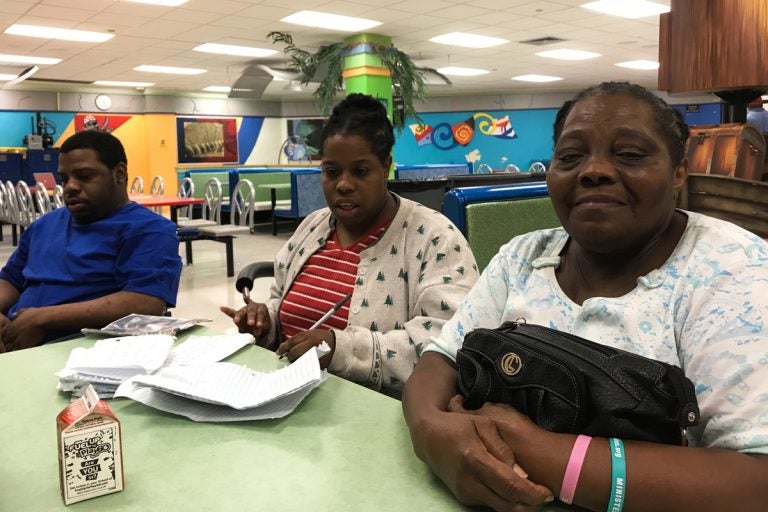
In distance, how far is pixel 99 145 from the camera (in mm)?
2105

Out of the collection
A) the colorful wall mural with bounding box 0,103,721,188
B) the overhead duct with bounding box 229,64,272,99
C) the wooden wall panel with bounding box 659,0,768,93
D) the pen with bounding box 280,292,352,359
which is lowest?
the pen with bounding box 280,292,352,359

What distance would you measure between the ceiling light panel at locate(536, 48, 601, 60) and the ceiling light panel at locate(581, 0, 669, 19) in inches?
91.1

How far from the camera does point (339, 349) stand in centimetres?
143

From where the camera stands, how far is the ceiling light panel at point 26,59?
31.7 ft

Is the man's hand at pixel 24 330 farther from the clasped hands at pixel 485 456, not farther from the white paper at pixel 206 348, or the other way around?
the clasped hands at pixel 485 456

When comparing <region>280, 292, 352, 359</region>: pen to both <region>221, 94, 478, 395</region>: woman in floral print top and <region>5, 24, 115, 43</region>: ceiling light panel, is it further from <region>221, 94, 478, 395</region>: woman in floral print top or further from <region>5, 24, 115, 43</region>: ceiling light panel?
<region>5, 24, 115, 43</region>: ceiling light panel

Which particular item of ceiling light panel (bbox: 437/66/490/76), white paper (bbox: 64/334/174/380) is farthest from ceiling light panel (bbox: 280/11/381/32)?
white paper (bbox: 64/334/174/380)

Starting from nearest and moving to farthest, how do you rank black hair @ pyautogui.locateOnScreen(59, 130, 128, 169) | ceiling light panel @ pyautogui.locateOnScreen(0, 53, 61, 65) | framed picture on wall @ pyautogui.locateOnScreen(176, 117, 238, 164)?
black hair @ pyautogui.locateOnScreen(59, 130, 128, 169)
ceiling light panel @ pyautogui.locateOnScreen(0, 53, 61, 65)
framed picture on wall @ pyautogui.locateOnScreen(176, 117, 238, 164)

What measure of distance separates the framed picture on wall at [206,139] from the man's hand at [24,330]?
45.4ft

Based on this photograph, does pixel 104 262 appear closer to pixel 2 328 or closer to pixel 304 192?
pixel 2 328

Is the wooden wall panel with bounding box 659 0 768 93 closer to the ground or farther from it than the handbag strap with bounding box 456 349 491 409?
farther from it

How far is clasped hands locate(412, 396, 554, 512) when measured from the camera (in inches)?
28.3

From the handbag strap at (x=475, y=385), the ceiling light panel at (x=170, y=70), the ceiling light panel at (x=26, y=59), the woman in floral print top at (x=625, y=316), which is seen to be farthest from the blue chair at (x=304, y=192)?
the handbag strap at (x=475, y=385)

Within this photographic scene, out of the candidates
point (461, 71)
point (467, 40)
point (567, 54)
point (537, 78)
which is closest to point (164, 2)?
point (467, 40)
